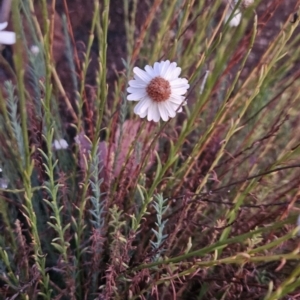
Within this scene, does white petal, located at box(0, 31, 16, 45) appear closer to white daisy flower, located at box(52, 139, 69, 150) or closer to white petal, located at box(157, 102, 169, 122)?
white petal, located at box(157, 102, 169, 122)

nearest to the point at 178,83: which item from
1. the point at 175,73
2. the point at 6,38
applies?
the point at 175,73

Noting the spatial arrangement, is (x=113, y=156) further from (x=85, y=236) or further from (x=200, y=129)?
(x=200, y=129)

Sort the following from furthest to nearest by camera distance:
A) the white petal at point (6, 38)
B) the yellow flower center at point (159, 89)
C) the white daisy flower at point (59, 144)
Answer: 1. the white daisy flower at point (59, 144)
2. the yellow flower center at point (159, 89)
3. the white petal at point (6, 38)

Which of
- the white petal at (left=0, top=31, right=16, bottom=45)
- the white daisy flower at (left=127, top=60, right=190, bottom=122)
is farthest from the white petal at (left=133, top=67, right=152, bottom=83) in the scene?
the white petal at (left=0, top=31, right=16, bottom=45)

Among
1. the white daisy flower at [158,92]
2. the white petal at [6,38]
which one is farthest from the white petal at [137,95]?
the white petal at [6,38]

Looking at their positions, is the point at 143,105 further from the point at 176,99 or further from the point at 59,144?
the point at 59,144

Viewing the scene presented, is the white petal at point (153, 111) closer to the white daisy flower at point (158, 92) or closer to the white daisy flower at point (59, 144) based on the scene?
the white daisy flower at point (158, 92)

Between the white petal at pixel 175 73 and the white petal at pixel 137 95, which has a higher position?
the white petal at pixel 175 73

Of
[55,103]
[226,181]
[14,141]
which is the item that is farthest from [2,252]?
[226,181]
